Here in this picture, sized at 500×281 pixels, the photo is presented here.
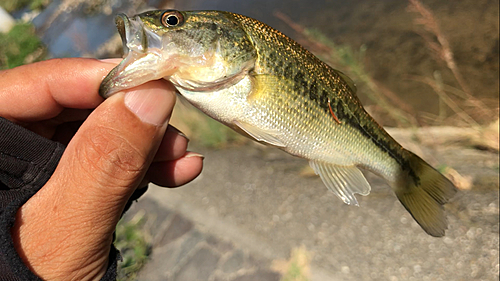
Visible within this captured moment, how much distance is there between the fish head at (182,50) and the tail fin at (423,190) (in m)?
1.10

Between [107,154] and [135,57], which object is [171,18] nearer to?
[135,57]

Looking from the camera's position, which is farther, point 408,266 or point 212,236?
point 212,236

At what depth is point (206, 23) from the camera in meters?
1.54

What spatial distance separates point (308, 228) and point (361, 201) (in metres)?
0.61

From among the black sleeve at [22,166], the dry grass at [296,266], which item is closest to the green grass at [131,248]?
the dry grass at [296,266]

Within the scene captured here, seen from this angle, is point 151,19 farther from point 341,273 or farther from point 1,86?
point 341,273

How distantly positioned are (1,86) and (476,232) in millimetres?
A: 3566

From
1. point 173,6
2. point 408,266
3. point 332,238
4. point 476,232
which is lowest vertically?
point 173,6

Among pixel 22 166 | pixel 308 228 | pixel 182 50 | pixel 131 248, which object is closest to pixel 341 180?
pixel 182 50

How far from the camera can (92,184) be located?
143cm

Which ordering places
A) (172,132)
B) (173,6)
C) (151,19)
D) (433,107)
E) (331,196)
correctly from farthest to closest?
(173,6) → (433,107) → (331,196) → (172,132) → (151,19)

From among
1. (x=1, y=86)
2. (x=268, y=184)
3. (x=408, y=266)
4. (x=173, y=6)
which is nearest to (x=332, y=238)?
(x=408, y=266)

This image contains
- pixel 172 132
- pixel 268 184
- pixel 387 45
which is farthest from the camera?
pixel 387 45

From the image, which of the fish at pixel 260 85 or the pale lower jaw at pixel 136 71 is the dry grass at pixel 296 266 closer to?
the fish at pixel 260 85
